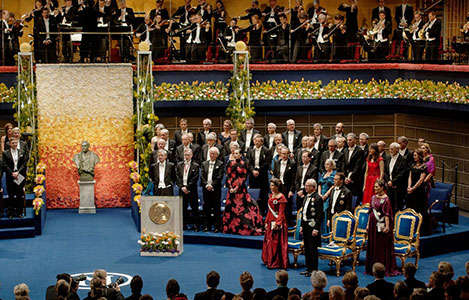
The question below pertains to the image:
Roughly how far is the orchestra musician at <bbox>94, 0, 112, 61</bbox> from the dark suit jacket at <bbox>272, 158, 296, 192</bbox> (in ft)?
16.7

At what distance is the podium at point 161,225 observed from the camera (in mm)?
13375

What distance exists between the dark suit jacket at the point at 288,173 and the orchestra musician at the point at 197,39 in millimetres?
4966

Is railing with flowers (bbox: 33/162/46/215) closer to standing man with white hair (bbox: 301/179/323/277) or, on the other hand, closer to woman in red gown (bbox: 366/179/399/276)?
standing man with white hair (bbox: 301/179/323/277)

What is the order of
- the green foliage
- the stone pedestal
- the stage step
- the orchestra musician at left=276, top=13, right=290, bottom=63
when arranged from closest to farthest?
the stage step → the stone pedestal → the green foliage → the orchestra musician at left=276, top=13, right=290, bottom=63

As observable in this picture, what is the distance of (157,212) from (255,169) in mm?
2328

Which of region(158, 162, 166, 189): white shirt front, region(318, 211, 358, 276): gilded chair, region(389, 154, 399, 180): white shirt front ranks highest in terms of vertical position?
region(389, 154, 399, 180): white shirt front

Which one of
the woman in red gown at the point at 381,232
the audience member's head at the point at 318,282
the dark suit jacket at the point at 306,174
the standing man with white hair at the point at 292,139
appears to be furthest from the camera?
the standing man with white hair at the point at 292,139

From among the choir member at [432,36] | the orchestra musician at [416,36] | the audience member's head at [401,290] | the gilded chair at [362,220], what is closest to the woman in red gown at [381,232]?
the gilded chair at [362,220]

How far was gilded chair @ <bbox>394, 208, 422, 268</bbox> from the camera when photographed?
12.8m

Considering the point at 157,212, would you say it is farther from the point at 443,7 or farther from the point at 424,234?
the point at 443,7

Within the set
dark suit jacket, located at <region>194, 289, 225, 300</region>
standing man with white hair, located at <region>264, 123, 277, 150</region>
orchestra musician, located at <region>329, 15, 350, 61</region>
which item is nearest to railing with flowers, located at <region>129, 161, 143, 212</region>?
standing man with white hair, located at <region>264, 123, 277, 150</region>

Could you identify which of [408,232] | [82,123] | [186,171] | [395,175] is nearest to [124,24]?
[82,123]

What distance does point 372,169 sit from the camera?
47.6 ft

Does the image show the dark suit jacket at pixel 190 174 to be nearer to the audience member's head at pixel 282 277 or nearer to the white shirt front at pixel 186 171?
the white shirt front at pixel 186 171
